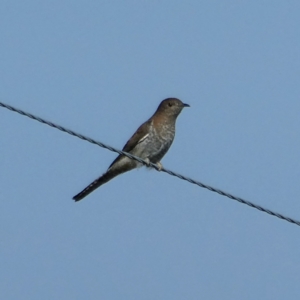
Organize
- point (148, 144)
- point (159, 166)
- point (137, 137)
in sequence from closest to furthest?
point (159, 166) < point (148, 144) < point (137, 137)

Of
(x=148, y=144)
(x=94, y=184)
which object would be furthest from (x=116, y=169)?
(x=148, y=144)

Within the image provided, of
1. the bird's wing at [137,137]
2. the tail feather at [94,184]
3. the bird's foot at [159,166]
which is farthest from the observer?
the bird's wing at [137,137]

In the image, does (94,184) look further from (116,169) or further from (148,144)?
(148,144)

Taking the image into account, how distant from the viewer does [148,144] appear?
12.9 m

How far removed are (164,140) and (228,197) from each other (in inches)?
185

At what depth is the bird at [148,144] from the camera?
12.8 meters

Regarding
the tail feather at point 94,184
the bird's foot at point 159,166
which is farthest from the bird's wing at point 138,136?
the bird's foot at point 159,166

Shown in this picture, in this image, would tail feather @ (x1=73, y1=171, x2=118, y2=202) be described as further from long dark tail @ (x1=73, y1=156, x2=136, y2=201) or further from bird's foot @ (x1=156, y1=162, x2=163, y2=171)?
bird's foot @ (x1=156, y1=162, x2=163, y2=171)

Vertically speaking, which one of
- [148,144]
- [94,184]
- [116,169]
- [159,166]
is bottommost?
[94,184]

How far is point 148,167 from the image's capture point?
494 inches

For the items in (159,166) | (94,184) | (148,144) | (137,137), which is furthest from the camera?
(137,137)

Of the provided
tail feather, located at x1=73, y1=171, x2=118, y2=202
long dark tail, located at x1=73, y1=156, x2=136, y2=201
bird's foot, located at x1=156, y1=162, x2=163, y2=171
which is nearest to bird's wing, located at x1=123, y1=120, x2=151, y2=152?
long dark tail, located at x1=73, y1=156, x2=136, y2=201

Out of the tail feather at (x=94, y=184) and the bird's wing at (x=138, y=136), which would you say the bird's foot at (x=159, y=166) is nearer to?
the bird's wing at (x=138, y=136)

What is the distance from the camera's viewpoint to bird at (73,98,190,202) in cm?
1279
